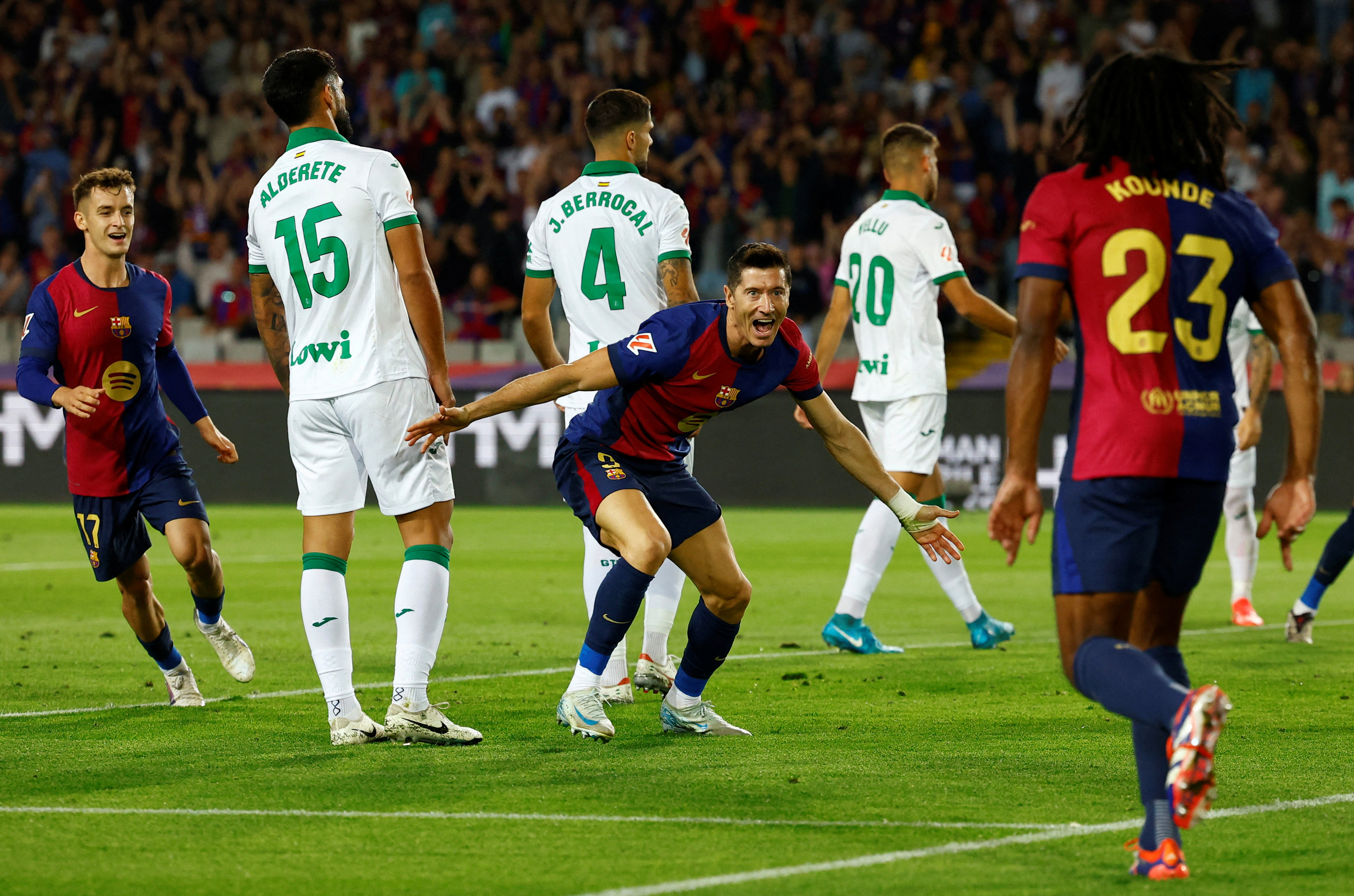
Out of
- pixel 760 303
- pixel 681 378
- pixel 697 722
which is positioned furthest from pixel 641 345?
pixel 697 722

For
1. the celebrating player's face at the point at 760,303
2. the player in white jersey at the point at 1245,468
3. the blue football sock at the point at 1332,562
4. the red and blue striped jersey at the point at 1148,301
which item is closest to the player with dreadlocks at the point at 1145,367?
the red and blue striped jersey at the point at 1148,301

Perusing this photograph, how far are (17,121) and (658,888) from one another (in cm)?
2411

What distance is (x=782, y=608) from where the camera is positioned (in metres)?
11.1

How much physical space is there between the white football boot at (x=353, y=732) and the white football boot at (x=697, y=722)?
107cm

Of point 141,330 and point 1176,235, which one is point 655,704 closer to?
point 141,330

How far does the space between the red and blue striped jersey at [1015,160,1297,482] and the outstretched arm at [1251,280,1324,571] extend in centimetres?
6

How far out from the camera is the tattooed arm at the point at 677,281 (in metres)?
7.39

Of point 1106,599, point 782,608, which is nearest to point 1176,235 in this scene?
point 1106,599

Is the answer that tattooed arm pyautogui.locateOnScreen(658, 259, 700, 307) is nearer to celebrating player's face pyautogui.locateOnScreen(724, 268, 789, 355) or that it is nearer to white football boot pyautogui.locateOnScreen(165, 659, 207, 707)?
celebrating player's face pyautogui.locateOnScreen(724, 268, 789, 355)

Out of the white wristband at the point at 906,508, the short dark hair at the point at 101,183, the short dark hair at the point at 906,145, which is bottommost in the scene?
the white wristband at the point at 906,508

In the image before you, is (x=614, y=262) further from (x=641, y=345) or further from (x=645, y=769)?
(x=645, y=769)

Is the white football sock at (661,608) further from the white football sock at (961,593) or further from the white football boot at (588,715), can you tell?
the white football sock at (961,593)

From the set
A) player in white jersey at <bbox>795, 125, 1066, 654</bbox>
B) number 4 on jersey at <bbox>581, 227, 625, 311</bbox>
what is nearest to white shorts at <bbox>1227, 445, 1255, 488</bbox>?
player in white jersey at <bbox>795, 125, 1066, 654</bbox>

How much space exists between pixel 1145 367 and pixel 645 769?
7.80 feet
